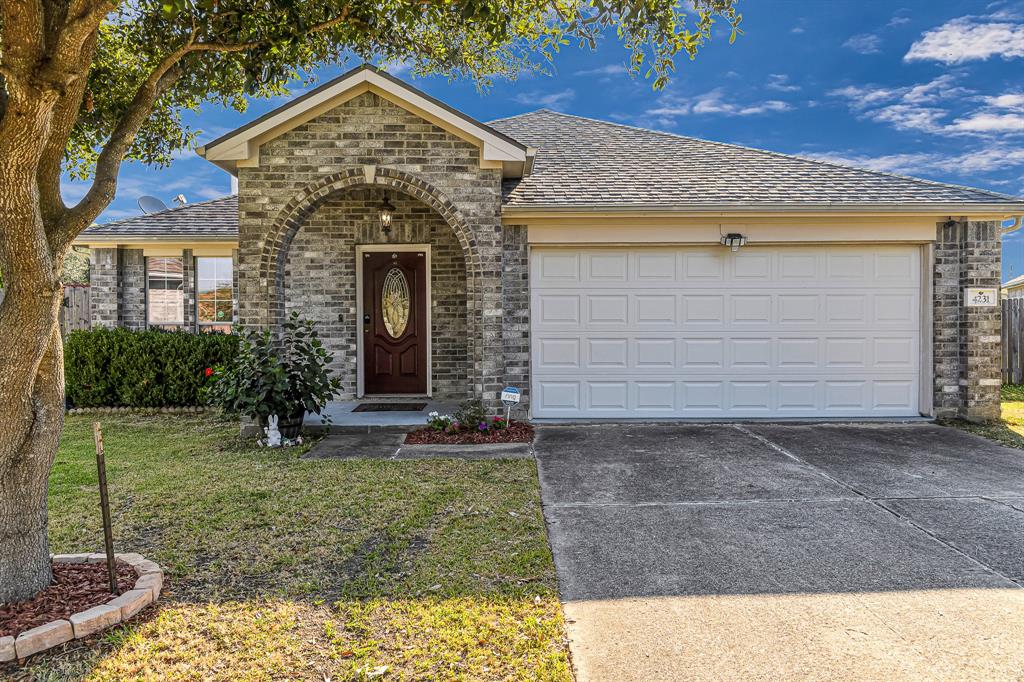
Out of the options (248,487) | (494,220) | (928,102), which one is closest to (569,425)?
(494,220)

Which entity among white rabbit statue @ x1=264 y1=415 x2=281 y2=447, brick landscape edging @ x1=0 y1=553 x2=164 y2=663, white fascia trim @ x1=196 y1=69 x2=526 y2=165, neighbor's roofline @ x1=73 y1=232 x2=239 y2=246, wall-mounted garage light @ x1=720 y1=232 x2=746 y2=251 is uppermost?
white fascia trim @ x1=196 y1=69 x2=526 y2=165

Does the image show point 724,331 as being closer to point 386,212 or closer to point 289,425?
point 386,212

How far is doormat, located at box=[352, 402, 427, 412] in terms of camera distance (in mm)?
8605

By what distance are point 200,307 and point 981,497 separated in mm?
11821

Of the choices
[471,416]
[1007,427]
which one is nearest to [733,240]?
[471,416]

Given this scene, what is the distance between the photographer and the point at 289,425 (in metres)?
6.88

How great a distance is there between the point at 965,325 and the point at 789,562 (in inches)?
256

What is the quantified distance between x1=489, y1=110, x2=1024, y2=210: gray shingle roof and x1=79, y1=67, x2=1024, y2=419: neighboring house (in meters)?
0.05

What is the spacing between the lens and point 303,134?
7332 millimetres

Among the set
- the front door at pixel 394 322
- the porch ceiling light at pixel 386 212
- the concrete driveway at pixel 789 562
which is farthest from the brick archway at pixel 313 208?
the concrete driveway at pixel 789 562

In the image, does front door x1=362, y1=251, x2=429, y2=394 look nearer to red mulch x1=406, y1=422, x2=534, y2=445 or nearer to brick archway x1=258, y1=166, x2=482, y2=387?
brick archway x1=258, y1=166, x2=482, y2=387

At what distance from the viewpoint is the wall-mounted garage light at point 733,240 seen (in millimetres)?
7938

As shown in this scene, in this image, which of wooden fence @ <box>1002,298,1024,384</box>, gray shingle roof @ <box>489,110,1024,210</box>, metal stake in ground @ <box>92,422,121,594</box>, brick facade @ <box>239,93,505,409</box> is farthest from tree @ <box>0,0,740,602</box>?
wooden fence @ <box>1002,298,1024,384</box>

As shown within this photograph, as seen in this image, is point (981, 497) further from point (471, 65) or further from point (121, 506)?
point (471, 65)
